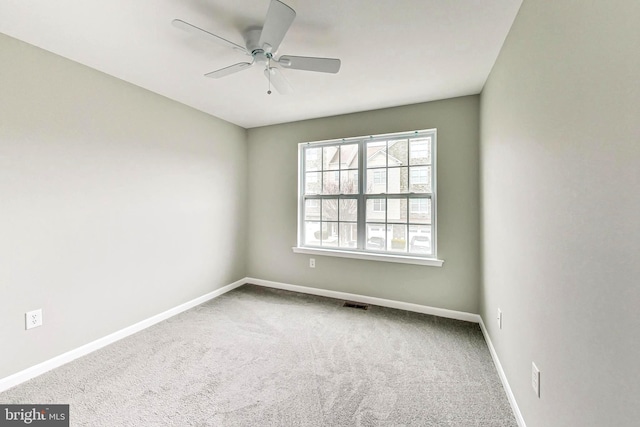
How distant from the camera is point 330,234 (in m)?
3.67

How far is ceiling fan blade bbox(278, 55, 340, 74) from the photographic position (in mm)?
1745

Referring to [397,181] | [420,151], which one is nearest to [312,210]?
[397,181]

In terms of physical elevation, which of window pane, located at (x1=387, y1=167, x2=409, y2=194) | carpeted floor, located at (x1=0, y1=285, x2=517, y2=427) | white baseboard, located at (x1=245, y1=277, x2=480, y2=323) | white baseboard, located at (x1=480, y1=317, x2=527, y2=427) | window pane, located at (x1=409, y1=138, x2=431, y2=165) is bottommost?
carpeted floor, located at (x1=0, y1=285, x2=517, y2=427)

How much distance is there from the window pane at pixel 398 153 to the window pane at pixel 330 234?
3.64ft

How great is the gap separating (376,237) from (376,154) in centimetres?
106

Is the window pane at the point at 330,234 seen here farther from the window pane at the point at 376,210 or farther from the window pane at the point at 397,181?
the window pane at the point at 397,181

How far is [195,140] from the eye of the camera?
127 inches

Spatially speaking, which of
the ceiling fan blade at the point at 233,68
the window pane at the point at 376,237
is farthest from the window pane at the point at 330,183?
the ceiling fan blade at the point at 233,68

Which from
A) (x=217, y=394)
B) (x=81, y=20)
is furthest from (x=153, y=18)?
(x=217, y=394)

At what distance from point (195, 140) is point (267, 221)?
4.78 ft

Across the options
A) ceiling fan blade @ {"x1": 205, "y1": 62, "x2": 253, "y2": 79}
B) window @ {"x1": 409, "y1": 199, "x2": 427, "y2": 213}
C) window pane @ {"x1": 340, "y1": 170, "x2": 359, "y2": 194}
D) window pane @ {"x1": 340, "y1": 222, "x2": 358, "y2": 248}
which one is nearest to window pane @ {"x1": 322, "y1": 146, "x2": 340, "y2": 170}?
window pane @ {"x1": 340, "y1": 170, "x2": 359, "y2": 194}

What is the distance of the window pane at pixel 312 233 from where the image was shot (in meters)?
3.76

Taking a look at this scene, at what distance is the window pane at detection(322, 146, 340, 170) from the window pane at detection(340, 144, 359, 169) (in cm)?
7
